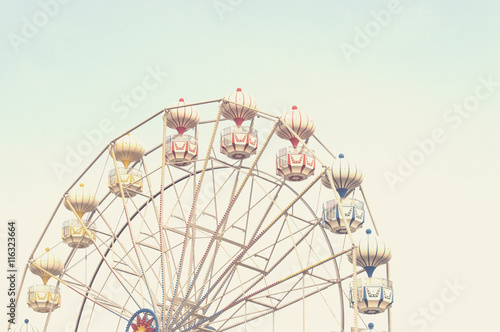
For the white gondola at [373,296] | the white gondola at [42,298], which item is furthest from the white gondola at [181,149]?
the white gondola at [373,296]

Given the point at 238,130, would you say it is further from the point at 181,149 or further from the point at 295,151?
the point at 181,149

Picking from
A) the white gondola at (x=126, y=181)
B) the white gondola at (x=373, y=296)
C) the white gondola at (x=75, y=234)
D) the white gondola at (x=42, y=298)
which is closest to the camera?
the white gondola at (x=373, y=296)

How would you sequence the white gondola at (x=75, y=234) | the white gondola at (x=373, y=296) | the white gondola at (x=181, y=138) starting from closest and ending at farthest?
the white gondola at (x=373, y=296)
the white gondola at (x=181, y=138)
the white gondola at (x=75, y=234)

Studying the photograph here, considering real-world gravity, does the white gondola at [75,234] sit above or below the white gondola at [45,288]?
above

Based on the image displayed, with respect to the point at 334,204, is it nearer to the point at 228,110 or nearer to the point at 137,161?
the point at 228,110

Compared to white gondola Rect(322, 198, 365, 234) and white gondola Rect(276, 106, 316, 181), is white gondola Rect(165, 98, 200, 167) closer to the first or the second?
white gondola Rect(276, 106, 316, 181)

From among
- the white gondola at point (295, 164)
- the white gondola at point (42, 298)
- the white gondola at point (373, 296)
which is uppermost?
the white gondola at point (295, 164)

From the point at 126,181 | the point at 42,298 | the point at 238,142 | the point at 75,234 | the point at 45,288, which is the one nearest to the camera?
the point at 238,142

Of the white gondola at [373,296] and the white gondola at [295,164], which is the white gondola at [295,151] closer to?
the white gondola at [295,164]

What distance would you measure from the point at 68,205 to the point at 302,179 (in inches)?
450
